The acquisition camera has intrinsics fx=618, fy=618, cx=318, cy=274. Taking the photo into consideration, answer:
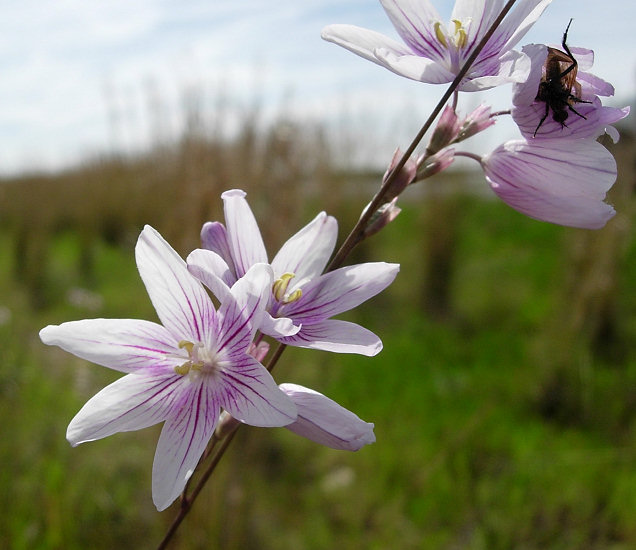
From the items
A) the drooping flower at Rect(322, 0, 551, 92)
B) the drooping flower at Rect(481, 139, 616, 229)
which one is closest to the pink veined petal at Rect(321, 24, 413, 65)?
the drooping flower at Rect(322, 0, 551, 92)

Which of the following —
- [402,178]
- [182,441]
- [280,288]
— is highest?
[402,178]

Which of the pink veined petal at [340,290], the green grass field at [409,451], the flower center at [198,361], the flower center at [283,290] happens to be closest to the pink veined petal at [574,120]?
the pink veined petal at [340,290]

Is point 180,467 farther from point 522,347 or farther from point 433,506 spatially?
point 522,347

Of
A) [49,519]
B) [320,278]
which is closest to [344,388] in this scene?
[49,519]

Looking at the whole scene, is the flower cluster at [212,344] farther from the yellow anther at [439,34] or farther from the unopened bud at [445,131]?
the yellow anther at [439,34]

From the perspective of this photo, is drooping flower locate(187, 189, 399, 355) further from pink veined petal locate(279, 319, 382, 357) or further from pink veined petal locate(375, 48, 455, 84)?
pink veined petal locate(375, 48, 455, 84)

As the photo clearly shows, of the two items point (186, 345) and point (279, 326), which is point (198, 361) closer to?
point (186, 345)

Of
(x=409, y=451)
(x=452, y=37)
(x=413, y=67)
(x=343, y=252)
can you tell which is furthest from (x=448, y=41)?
(x=409, y=451)
